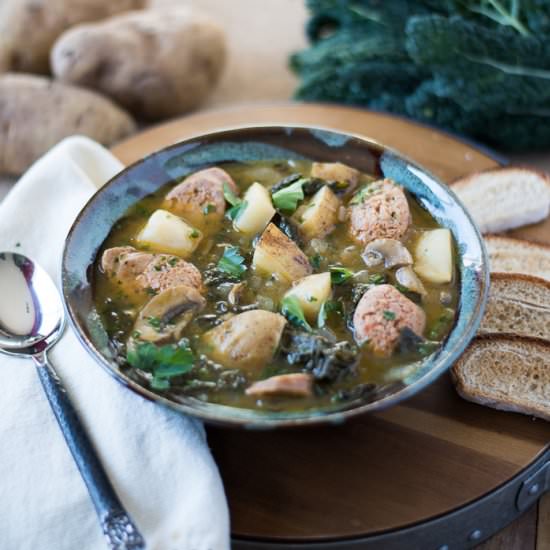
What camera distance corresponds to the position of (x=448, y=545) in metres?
2.58

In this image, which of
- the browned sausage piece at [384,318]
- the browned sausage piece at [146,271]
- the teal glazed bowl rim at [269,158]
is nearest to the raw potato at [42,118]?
the teal glazed bowl rim at [269,158]

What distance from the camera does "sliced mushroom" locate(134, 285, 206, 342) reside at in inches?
104

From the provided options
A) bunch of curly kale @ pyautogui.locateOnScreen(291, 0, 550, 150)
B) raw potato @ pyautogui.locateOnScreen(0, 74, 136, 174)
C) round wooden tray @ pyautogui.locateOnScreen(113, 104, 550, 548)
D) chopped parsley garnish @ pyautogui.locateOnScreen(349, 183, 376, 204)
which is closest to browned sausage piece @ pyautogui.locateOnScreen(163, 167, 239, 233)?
chopped parsley garnish @ pyautogui.locateOnScreen(349, 183, 376, 204)

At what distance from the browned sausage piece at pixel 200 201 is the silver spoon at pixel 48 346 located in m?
0.60

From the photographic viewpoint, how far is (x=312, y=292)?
2709 mm

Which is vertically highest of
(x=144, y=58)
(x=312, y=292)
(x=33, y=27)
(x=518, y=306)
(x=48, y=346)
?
(x=33, y=27)

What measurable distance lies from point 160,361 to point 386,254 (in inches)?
38.4

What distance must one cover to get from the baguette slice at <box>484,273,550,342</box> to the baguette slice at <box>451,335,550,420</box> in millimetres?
96

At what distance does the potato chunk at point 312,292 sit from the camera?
2.69 metres

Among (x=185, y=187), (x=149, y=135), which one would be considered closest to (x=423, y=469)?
(x=185, y=187)

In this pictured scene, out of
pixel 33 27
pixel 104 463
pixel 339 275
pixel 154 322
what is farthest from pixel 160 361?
pixel 33 27

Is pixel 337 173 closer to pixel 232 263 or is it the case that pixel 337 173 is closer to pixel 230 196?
pixel 230 196

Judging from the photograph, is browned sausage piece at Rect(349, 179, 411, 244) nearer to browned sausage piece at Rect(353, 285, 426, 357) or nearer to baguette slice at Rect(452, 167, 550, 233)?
browned sausage piece at Rect(353, 285, 426, 357)

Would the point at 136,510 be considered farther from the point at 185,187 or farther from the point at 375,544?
the point at 185,187
